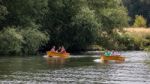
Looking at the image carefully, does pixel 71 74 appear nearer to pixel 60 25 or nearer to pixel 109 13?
pixel 60 25

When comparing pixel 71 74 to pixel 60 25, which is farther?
pixel 60 25

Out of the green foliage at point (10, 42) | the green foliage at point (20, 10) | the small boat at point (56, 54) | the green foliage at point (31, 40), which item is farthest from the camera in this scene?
the green foliage at point (20, 10)

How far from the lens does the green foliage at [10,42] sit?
7281 cm

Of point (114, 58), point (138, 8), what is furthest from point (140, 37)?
point (138, 8)

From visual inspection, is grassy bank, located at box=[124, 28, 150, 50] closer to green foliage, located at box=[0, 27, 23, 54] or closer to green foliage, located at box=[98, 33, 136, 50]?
green foliage, located at box=[98, 33, 136, 50]

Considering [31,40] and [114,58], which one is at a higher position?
[31,40]

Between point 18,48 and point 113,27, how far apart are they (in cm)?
2959

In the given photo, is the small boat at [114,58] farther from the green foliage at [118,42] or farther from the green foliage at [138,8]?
the green foliage at [138,8]

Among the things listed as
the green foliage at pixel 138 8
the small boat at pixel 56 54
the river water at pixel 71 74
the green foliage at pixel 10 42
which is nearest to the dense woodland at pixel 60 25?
the green foliage at pixel 10 42

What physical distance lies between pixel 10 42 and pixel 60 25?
60.1ft

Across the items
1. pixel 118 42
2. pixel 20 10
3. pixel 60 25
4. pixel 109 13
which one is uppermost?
pixel 20 10

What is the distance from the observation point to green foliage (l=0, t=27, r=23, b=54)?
72.8m

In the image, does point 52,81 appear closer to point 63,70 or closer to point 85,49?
point 63,70

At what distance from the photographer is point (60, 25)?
294 feet
